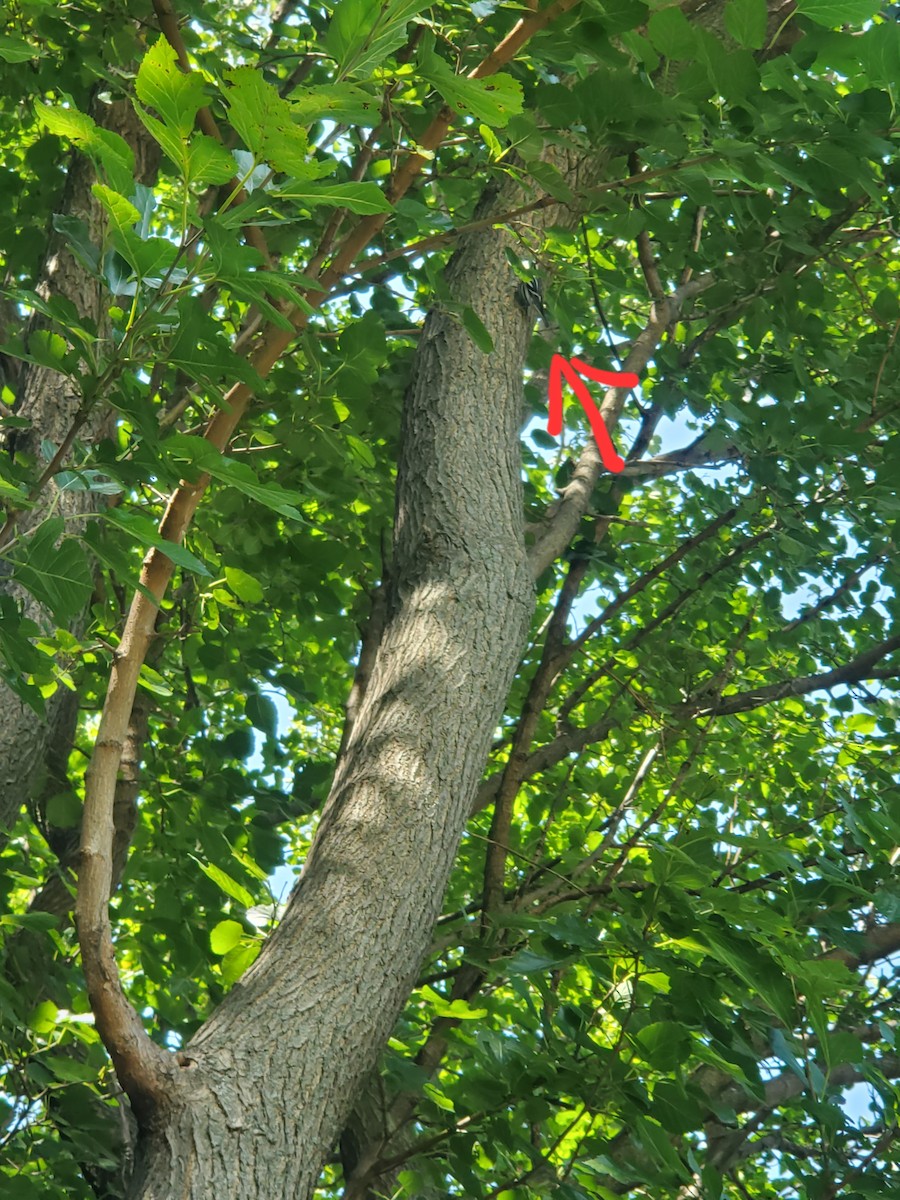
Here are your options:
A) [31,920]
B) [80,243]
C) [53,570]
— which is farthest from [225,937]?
[80,243]

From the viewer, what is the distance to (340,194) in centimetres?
99

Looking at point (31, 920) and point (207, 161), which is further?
point (31, 920)

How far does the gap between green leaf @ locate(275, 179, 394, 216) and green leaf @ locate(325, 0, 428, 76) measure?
104 mm

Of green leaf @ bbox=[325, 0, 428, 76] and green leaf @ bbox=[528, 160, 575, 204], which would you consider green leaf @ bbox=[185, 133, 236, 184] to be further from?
green leaf @ bbox=[528, 160, 575, 204]

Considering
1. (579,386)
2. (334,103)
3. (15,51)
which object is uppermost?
(579,386)

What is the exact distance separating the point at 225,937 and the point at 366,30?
1311mm

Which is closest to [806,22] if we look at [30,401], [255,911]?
[255,911]

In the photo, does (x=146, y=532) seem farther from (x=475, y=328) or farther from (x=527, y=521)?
(x=527, y=521)

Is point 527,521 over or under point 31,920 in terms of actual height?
over

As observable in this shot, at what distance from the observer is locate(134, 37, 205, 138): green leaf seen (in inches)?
34.9

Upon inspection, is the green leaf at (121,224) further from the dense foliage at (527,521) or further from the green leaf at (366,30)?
the green leaf at (366,30)

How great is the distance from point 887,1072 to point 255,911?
1.93 m

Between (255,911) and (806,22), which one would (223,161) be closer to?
(806,22)

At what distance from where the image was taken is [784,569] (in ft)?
10.9
